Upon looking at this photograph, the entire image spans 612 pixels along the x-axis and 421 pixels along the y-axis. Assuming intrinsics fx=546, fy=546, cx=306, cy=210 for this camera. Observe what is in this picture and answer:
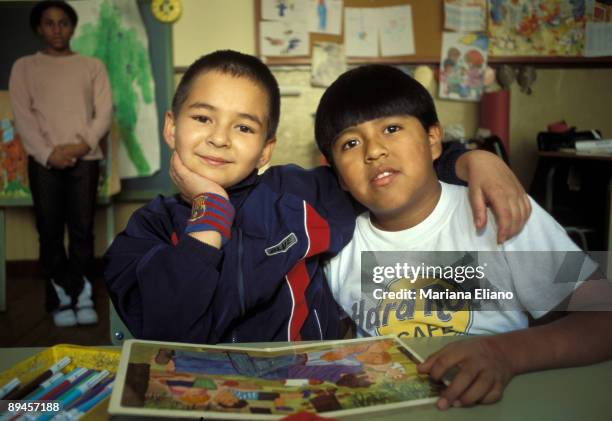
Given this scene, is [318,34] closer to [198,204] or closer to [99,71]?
[99,71]

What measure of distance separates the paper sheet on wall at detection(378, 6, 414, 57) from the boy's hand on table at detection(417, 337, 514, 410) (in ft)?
9.51

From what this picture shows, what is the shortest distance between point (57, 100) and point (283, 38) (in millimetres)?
1288

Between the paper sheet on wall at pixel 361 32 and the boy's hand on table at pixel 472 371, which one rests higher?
the paper sheet on wall at pixel 361 32

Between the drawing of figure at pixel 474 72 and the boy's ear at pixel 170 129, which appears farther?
the drawing of figure at pixel 474 72

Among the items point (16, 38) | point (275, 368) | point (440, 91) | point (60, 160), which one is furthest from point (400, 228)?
point (16, 38)

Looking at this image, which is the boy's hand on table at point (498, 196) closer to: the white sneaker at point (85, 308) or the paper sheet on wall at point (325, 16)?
the white sneaker at point (85, 308)

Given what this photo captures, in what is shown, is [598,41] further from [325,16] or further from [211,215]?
[211,215]

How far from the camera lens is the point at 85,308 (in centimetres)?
251

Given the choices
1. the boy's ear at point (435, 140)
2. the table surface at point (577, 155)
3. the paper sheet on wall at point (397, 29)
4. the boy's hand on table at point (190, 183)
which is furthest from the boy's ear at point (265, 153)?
the paper sheet on wall at point (397, 29)

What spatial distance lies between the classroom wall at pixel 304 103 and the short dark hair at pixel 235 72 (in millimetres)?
2246

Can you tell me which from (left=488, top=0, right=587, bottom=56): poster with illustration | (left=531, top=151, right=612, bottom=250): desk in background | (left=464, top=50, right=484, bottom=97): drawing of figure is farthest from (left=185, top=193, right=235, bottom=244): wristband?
(left=488, top=0, right=587, bottom=56): poster with illustration

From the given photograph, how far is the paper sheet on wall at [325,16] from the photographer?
3160mm

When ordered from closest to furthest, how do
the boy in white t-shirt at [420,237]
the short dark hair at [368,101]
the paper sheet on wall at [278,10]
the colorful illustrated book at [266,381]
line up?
the colorful illustrated book at [266,381], the boy in white t-shirt at [420,237], the short dark hair at [368,101], the paper sheet on wall at [278,10]

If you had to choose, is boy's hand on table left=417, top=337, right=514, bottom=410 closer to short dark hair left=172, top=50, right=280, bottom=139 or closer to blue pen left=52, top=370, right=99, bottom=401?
blue pen left=52, top=370, right=99, bottom=401
